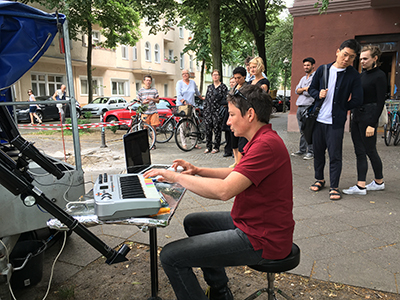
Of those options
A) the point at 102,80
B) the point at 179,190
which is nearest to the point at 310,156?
the point at 179,190

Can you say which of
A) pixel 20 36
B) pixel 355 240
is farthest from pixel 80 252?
pixel 355 240

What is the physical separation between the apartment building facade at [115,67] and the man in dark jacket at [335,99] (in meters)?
19.4

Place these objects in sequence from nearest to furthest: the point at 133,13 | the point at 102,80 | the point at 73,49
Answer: the point at 133,13, the point at 73,49, the point at 102,80

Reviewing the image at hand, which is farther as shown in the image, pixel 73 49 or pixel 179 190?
pixel 73 49

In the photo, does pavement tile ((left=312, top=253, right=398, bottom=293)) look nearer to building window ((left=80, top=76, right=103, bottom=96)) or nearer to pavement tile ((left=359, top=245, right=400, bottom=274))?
pavement tile ((left=359, top=245, right=400, bottom=274))

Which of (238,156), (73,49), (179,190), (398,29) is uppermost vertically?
(73,49)

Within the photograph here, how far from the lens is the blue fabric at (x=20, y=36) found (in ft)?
9.20

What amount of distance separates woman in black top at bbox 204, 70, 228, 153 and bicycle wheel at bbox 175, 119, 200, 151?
0.65 m

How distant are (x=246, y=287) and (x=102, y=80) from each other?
3012 cm

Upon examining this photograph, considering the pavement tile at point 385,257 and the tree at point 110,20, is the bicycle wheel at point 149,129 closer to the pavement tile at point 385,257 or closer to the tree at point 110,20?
the pavement tile at point 385,257

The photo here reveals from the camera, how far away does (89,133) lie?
1343 centimetres

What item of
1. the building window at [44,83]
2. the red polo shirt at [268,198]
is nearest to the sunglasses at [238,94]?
the red polo shirt at [268,198]

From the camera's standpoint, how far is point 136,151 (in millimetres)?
2787

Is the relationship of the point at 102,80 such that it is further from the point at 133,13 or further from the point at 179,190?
the point at 179,190
